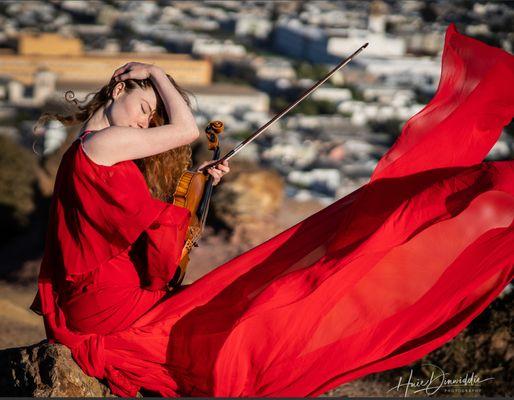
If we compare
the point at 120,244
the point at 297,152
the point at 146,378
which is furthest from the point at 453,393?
the point at 297,152

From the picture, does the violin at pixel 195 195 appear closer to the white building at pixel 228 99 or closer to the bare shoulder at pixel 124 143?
the bare shoulder at pixel 124 143

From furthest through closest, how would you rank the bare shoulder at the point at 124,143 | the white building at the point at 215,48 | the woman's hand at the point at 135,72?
the white building at the point at 215,48 → the woman's hand at the point at 135,72 → the bare shoulder at the point at 124,143

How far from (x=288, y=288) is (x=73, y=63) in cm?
2949

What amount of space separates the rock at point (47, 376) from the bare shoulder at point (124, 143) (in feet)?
1.27

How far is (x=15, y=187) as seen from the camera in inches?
253

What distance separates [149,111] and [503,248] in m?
0.72

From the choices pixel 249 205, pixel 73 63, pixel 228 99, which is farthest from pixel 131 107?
pixel 73 63

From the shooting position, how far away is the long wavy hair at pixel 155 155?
2.06 meters

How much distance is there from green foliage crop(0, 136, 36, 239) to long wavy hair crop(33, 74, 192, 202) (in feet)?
12.9

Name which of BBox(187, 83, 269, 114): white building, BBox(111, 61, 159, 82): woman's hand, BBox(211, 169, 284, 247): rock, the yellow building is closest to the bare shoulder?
BBox(111, 61, 159, 82): woman's hand
